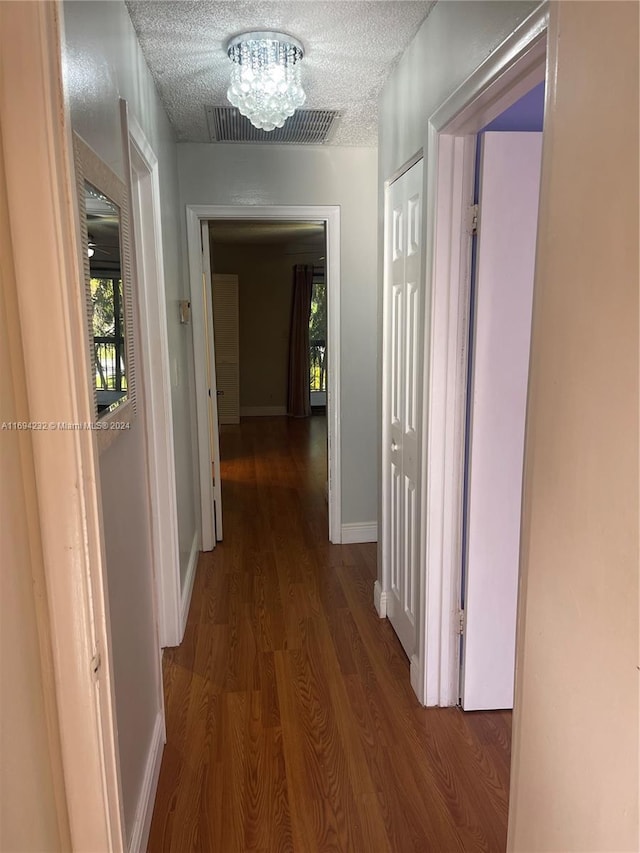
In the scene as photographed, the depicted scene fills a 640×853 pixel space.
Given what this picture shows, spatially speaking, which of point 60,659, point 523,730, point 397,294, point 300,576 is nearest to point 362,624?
point 300,576

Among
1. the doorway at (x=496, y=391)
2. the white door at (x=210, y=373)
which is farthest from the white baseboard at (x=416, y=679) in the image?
the white door at (x=210, y=373)

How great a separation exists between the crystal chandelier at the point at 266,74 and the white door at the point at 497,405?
2.80ft

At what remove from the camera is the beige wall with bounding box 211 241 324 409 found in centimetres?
868

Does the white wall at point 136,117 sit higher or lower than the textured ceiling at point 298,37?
lower

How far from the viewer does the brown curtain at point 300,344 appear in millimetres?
8750

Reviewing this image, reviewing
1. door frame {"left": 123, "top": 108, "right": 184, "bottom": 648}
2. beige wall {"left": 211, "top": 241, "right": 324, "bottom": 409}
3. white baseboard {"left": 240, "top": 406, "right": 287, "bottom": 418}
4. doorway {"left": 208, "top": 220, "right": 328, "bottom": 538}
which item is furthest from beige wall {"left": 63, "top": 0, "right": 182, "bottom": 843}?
white baseboard {"left": 240, "top": 406, "right": 287, "bottom": 418}

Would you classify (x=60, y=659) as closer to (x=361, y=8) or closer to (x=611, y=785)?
(x=611, y=785)

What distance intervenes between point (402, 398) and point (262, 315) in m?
6.67

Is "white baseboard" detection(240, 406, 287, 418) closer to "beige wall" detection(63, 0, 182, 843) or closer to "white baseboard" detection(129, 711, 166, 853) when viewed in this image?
"beige wall" detection(63, 0, 182, 843)

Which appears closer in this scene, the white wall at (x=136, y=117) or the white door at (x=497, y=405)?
the white wall at (x=136, y=117)

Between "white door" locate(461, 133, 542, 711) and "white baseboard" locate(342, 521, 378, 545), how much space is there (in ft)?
5.92

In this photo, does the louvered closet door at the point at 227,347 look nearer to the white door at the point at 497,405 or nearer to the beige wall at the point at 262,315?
the beige wall at the point at 262,315

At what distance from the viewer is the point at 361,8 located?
1.97 meters

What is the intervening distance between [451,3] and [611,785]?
6.65ft
